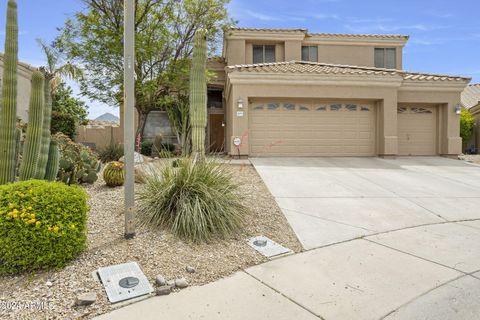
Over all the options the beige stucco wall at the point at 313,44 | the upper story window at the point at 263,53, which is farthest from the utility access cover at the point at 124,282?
the upper story window at the point at 263,53

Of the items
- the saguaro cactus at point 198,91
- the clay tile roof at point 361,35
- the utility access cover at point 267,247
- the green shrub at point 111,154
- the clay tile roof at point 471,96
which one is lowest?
the utility access cover at point 267,247

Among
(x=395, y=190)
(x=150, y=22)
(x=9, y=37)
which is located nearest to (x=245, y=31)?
(x=150, y=22)

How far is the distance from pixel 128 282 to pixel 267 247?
192cm

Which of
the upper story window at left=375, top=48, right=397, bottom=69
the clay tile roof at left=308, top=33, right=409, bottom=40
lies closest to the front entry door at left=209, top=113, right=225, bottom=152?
the clay tile roof at left=308, top=33, right=409, bottom=40

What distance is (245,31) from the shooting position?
18.1m

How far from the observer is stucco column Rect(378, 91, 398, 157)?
13.6 meters

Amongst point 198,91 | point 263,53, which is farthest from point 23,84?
point 198,91

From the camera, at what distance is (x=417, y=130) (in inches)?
584

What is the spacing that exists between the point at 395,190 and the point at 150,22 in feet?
43.1

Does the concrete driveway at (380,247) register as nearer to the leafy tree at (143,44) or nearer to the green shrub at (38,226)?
the green shrub at (38,226)

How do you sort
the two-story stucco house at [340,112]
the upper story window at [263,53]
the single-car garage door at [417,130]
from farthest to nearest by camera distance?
the upper story window at [263,53], the single-car garage door at [417,130], the two-story stucco house at [340,112]

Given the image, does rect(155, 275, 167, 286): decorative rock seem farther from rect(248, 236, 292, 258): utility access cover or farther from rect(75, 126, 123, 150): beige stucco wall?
rect(75, 126, 123, 150): beige stucco wall

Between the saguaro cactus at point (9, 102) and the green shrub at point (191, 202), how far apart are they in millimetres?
1822

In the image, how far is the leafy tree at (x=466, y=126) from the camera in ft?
62.2
